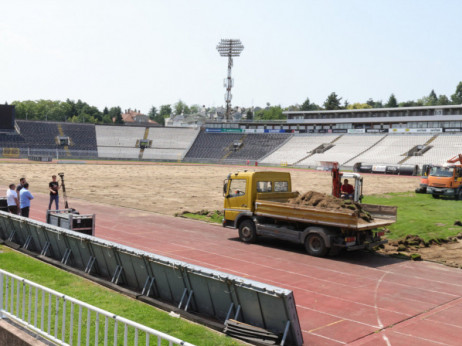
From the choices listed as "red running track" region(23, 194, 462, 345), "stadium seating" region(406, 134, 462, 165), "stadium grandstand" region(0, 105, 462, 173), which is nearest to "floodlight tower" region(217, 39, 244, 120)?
"stadium grandstand" region(0, 105, 462, 173)

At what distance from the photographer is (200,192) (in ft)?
117

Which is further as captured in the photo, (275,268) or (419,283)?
(275,268)

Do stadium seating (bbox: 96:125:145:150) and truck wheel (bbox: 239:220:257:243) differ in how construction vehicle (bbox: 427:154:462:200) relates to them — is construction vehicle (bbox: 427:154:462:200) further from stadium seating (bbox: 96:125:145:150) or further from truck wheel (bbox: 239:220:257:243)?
stadium seating (bbox: 96:125:145:150)

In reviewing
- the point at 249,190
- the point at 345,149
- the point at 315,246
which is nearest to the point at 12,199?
the point at 249,190

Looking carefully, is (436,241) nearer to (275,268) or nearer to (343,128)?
(275,268)

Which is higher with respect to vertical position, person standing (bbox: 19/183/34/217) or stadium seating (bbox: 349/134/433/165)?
stadium seating (bbox: 349/134/433/165)

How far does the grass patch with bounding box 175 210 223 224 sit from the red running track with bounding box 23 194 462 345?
6.22 feet

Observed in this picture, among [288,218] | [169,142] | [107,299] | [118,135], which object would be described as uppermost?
[118,135]

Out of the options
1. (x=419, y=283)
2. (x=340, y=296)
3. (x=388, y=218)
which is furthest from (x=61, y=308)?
(x=388, y=218)

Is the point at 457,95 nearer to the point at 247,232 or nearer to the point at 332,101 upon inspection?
the point at 332,101

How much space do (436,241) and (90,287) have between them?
12.7m

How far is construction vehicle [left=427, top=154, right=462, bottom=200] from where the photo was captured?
29.9 m

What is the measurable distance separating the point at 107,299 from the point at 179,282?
170 cm

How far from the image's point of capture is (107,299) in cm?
998
